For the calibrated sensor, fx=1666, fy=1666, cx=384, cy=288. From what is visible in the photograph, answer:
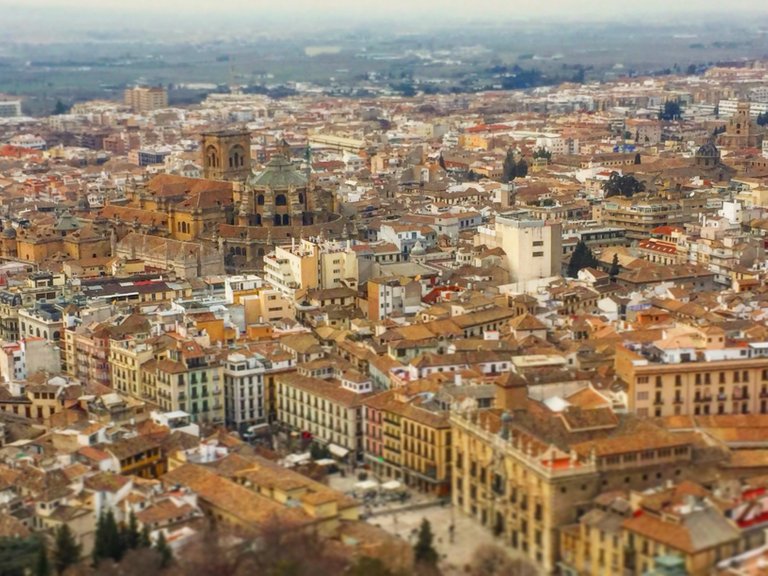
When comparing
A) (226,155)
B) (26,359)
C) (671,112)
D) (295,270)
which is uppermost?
(226,155)

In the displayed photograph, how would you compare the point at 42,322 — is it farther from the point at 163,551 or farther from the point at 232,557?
the point at 232,557

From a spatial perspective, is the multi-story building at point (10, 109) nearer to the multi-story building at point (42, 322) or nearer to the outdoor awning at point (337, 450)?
the multi-story building at point (42, 322)

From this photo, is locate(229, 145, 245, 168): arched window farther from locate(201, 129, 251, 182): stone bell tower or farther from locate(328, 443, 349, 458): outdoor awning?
locate(328, 443, 349, 458): outdoor awning

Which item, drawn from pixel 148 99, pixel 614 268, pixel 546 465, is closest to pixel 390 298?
pixel 614 268

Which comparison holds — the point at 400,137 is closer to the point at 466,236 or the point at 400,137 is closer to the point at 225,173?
the point at 225,173

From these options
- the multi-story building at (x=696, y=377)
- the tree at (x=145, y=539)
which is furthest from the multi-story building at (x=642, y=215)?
the tree at (x=145, y=539)

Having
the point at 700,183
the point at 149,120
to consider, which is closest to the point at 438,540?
the point at 700,183
